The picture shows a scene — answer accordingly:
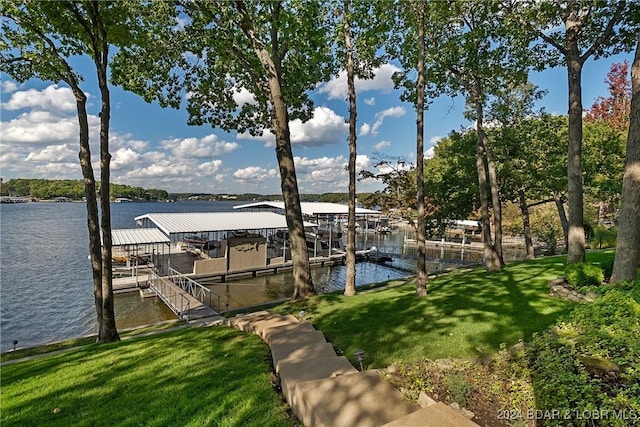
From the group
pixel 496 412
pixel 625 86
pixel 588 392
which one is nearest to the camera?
pixel 588 392

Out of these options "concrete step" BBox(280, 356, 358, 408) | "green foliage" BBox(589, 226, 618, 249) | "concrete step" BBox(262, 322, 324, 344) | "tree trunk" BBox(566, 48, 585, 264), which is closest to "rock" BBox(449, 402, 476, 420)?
"concrete step" BBox(280, 356, 358, 408)

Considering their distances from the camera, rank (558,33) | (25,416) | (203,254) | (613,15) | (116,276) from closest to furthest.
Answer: (25,416)
(613,15)
(558,33)
(116,276)
(203,254)

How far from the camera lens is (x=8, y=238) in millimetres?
40000

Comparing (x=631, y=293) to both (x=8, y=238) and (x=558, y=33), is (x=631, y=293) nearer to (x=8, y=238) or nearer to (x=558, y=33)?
(x=558, y=33)

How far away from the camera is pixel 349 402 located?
121 inches

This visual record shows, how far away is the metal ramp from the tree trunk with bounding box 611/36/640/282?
458 inches

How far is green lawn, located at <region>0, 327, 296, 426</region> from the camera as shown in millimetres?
3471

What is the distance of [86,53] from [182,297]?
9425 mm

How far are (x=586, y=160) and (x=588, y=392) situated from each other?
17.0 metres

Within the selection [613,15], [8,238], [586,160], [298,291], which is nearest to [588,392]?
[298,291]

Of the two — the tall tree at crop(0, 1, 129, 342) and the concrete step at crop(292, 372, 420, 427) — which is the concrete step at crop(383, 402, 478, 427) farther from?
the tall tree at crop(0, 1, 129, 342)

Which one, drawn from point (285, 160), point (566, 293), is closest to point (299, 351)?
point (285, 160)

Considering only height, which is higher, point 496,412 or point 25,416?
point 496,412

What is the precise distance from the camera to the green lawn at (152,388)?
347 centimetres
